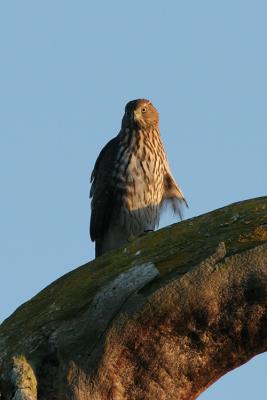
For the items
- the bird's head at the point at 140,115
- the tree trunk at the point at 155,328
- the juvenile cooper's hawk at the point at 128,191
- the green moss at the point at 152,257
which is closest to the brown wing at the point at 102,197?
the juvenile cooper's hawk at the point at 128,191

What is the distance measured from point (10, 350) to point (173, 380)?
0.90 meters

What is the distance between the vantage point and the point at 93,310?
16.4 feet

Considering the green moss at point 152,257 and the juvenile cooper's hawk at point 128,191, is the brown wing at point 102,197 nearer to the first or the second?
the juvenile cooper's hawk at point 128,191

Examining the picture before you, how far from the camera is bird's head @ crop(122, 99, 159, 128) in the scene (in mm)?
10516

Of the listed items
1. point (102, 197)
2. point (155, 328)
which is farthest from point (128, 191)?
point (155, 328)

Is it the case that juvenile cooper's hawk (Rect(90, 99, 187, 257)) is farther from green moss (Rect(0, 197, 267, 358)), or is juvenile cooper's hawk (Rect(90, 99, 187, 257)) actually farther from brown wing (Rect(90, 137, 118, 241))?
green moss (Rect(0, 197, 267, 358))

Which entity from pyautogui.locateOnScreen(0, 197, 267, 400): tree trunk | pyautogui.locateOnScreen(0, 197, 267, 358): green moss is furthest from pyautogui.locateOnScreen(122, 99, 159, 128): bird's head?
pyautogui.locateOnScreen(0, 197, 267, 400): tree trunk

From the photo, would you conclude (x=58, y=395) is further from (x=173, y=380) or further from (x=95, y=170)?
(x=95, y=170)

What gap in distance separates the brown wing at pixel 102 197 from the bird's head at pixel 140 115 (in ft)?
2.22

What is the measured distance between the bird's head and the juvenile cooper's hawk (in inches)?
13.9

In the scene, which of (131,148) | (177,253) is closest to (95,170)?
(131,148)

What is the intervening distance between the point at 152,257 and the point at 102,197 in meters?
4.55

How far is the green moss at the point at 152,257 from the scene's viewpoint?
5.02m

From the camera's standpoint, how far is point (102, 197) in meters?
Result: 9.70
